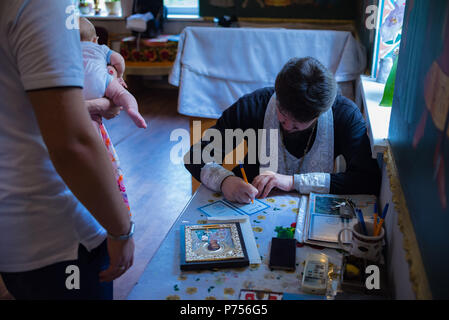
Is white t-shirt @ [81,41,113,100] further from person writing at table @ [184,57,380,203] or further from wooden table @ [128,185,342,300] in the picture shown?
wooden table @ [128,185,342,300]

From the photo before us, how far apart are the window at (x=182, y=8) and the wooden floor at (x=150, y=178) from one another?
1145mm

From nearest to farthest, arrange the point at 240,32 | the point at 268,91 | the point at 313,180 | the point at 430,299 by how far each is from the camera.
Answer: the point at 430,299 < the point at 313,180 < the point at 268,91 < the point at 240,32

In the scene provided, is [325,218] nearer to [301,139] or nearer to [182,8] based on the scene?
[301,139]

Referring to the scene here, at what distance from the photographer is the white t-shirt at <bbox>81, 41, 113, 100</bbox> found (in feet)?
4.89

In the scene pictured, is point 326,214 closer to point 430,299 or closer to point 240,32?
point 430,299

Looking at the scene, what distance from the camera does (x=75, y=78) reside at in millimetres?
743

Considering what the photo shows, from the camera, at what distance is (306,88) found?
150cm

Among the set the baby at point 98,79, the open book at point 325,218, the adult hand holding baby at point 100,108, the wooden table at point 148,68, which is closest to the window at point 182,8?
the wooden table at point 148,68

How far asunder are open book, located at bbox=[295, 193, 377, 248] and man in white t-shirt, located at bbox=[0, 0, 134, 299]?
20.7 inches

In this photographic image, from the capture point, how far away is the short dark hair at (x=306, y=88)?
1497 millimetres

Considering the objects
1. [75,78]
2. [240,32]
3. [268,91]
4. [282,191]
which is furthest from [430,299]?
[240,32]

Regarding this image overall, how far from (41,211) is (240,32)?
6.93 feet

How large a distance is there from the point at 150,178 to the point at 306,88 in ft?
6.94

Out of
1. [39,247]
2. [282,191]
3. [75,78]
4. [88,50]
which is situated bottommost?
[282,191]
